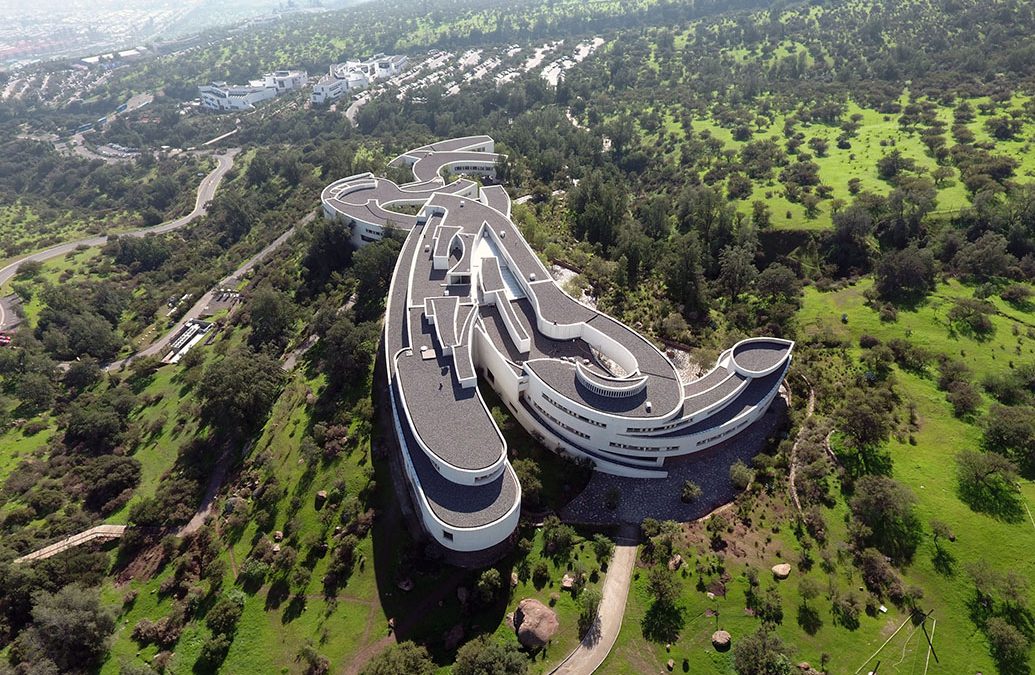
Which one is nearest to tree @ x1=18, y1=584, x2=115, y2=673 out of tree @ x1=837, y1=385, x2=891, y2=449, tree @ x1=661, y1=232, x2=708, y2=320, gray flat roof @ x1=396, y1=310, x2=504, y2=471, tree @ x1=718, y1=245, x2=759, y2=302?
gray flat roof @ x1=396, y1=310, x2=504, y2=471

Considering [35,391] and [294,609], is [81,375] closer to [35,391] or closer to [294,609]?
[35,391]

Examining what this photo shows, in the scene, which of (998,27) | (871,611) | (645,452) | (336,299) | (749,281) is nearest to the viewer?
(871,611)

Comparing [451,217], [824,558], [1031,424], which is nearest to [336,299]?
[451,217]

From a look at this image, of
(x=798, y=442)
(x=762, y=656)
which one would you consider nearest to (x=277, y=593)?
(x=762, y=656)

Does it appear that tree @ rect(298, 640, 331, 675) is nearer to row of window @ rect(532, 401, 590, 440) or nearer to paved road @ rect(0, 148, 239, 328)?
row of window @ rect(532, 401, 590, 440)

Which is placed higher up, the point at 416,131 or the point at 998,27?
the point at 998,27

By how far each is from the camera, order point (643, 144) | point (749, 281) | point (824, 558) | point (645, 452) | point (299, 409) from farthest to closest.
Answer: point (643, 144) < point (749, 281) < point (299, 409) < point (645, 452) < point (824, 558)

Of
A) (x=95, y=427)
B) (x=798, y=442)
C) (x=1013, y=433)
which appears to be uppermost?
(x=1013, y=433)

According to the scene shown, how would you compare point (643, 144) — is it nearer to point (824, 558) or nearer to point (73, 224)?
point (824, 558)
